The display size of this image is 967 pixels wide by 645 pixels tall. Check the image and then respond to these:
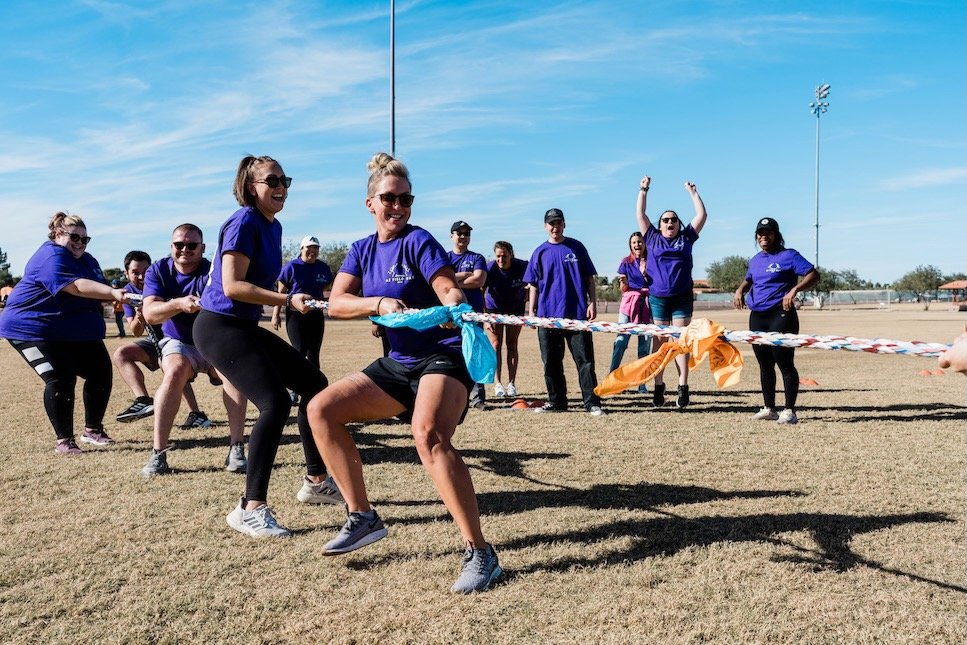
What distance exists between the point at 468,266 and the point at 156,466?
4.56 meters

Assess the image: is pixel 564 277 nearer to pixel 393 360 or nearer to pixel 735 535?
pixel 735 535

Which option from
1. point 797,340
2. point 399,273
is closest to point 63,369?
point 399,273

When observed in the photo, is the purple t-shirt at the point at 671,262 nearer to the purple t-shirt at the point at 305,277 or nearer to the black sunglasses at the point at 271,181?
the purple t-shirt at the point at 305,277

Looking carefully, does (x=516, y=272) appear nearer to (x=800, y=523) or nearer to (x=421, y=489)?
(x=421, y=489)

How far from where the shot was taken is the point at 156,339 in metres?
6.79

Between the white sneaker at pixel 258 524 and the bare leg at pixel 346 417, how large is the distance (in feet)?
1.86

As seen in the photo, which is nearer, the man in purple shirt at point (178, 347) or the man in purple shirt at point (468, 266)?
the man in purple shirt at point (178, 347)

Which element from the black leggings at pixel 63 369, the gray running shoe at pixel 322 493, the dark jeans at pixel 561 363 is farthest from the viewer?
the dark jeans at pixel 561 363

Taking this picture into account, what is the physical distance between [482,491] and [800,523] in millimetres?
2057

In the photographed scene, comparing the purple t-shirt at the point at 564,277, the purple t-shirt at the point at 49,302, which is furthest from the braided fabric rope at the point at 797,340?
the purple t-shirt at the point at 564,277

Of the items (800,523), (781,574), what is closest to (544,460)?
(800,523)

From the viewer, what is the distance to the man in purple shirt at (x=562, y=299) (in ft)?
28.1

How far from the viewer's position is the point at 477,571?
342 cm

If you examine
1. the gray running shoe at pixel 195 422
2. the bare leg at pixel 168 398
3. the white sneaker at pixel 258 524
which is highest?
the bare leg at pixel 168 398
